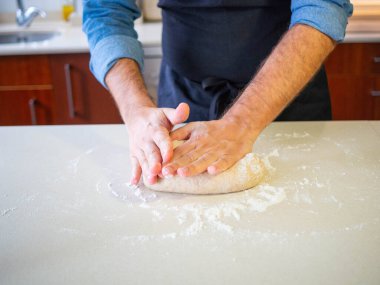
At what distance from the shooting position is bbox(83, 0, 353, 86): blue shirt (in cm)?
93

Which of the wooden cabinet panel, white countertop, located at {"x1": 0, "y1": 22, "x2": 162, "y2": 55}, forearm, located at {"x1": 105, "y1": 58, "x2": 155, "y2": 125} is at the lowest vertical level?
the wooden cabinet panel

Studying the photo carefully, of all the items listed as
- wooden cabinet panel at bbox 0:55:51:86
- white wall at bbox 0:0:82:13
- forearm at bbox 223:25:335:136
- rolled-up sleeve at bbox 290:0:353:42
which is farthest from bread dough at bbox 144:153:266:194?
white wall at bbox 0:0:82:13

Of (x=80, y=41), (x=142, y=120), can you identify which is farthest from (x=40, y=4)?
(x=142, y=120)

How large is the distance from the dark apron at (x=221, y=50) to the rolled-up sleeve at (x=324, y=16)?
150mm

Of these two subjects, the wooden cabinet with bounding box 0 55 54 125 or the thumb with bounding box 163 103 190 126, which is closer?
the thumb with bounding box 163 103 190 126

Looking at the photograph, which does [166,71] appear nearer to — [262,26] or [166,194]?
[262,26]

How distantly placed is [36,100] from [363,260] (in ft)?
5.41

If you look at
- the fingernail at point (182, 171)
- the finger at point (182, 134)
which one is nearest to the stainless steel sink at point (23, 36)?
the finger at point (182, 134)

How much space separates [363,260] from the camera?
0.60m

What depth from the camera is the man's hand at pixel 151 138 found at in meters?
0.80

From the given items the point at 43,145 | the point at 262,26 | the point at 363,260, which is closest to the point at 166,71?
the point at 262,26

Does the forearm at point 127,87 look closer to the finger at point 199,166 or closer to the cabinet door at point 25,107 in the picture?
the finger at point 199,166

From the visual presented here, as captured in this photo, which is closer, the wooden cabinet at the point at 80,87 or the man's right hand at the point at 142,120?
the man's right hand at the point at 142,120

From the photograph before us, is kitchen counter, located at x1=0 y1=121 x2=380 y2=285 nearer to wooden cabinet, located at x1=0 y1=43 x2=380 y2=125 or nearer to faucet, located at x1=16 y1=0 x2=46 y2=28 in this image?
wooden cabinet, located at x1=0 y1=43 x2=380 y2=125
